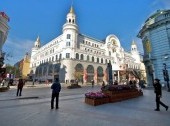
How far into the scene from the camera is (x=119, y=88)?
42.6 feet

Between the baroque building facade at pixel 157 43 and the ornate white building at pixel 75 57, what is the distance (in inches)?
1027

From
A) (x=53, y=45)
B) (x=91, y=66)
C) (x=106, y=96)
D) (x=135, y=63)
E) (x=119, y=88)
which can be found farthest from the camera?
(x=135, y=63)

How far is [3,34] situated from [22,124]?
1772 inches

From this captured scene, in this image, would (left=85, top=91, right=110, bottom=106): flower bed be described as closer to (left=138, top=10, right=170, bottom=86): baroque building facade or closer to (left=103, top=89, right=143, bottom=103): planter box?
(left=103, top=89, right=143, bottom=103): planter box

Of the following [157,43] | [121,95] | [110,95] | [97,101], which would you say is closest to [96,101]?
[97,101]

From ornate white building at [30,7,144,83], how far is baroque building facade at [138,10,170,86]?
2607 centimetres

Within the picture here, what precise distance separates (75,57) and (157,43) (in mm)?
41700

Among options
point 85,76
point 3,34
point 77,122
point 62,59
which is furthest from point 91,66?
point 77,122

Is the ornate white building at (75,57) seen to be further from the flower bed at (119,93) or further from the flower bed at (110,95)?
the flower bed at (110,95)

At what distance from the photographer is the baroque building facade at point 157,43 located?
24841mm

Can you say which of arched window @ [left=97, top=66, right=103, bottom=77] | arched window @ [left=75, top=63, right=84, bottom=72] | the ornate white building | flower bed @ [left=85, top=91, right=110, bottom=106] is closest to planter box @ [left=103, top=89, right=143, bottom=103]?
flower bed @ [left=85, top=91, right=110, bottom=106]

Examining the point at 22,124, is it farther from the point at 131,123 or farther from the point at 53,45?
the point at 53,45

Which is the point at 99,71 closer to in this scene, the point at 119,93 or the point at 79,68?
the point at 79,68

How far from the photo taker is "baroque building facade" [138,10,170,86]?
24841 mm
